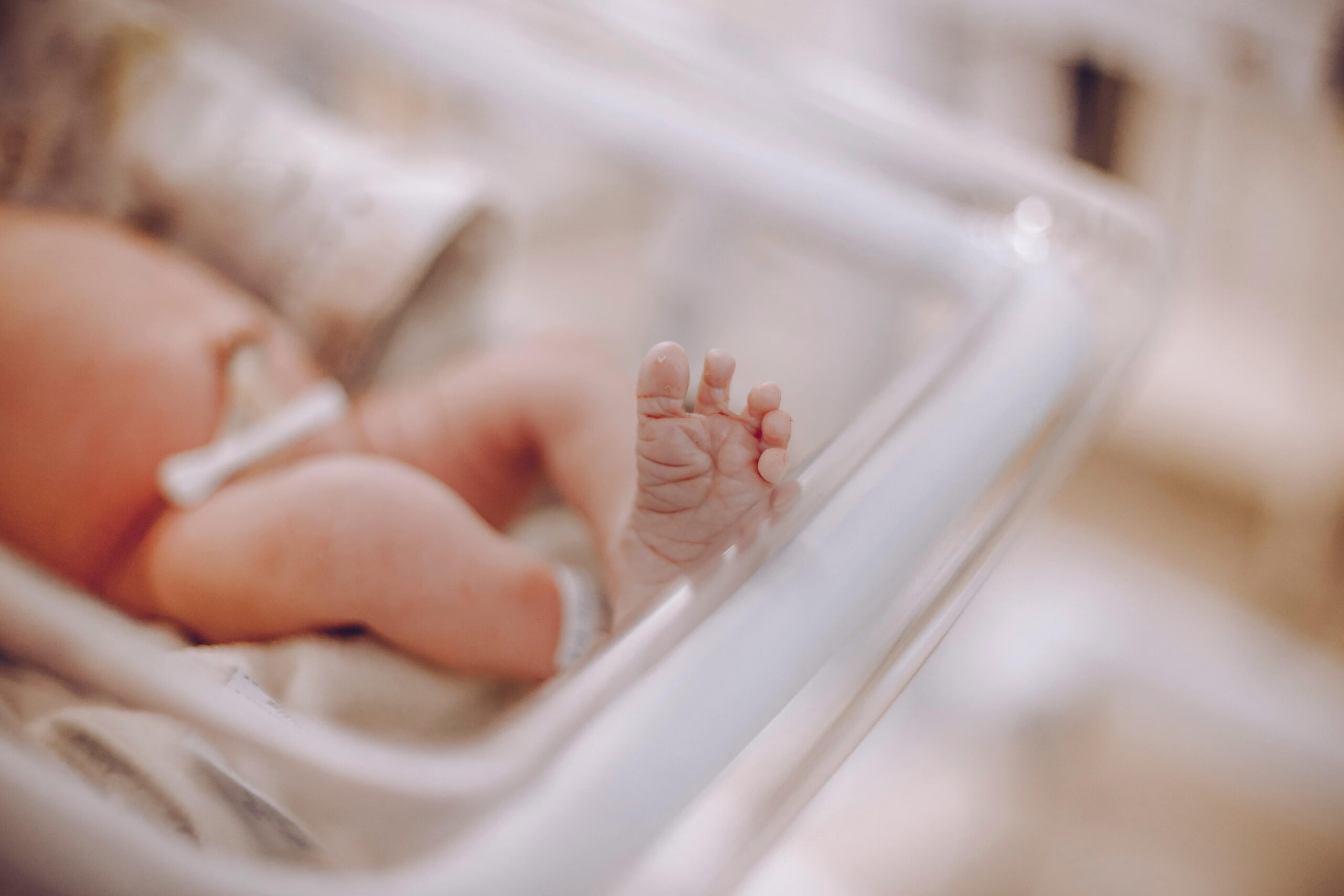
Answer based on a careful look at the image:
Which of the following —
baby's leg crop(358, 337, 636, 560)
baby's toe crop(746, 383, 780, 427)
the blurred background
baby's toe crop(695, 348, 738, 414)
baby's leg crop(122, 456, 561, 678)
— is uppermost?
the blurred background

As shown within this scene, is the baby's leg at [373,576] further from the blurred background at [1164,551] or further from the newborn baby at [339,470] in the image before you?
the blurred background at [1164,551]

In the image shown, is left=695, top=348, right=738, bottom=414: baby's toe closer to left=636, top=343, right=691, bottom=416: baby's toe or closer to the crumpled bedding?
left=636, top=343, right=691, bottom=416: baby's toe

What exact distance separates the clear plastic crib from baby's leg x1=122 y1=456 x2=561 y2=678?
0.19 feet

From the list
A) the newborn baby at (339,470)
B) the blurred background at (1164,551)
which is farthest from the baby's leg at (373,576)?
the blurred background at (1164,551)

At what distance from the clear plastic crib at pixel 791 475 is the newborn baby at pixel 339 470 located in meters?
0.05

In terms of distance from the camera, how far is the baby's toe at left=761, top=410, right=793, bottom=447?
0.28m

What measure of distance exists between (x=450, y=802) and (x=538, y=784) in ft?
0.07

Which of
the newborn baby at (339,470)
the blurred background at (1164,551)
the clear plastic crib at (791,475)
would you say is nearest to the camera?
the clear plastic crib at (791,475)

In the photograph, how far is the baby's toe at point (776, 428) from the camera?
0.93 feet

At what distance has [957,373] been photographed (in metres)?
0.35

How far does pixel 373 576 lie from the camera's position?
30 cm

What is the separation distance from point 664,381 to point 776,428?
0.04m

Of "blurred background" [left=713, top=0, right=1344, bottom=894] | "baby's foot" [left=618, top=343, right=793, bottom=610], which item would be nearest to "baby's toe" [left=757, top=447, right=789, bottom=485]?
"baby's foot" [left=618, top=343, right=793, bottom=610]

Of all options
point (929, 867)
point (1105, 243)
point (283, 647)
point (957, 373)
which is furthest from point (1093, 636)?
point (283, 647)
